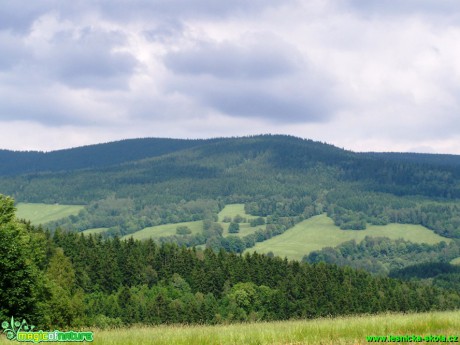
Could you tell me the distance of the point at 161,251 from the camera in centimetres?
19962

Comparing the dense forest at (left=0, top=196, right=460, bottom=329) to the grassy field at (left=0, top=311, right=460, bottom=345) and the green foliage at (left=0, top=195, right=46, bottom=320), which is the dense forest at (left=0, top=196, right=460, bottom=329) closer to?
the green foliage at (left=0, top=195, right=46, bottom=320)

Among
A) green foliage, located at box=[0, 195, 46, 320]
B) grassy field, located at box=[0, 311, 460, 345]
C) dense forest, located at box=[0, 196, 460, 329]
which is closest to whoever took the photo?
grassy field, located at box=[0, 311, 460, 345]

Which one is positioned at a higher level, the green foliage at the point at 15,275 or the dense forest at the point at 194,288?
the green foliage at the point at 15,275

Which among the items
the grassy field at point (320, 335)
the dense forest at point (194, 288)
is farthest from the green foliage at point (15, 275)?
the dense forest at point (194, 288)

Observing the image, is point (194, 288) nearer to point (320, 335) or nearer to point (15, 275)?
point (15, 275)

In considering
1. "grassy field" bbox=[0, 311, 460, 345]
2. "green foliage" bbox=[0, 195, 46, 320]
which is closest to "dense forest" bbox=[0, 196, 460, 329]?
"green foliage" bbox=[0, 195, 46, 320]

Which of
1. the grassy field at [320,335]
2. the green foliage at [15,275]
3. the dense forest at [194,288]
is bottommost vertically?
the dense forest at [194,288]

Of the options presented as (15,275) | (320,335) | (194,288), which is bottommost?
(194,288)

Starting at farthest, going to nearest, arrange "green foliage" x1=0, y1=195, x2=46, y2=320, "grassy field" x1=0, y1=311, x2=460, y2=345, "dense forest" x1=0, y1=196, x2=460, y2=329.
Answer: "dense forest" x1=0, y1=196, x2=460, y2=329 → "green foliage" x1=0, y1=195, x2=46, y2=320 → "grassy field" x1=0, y1=311, x2=460, y2=345

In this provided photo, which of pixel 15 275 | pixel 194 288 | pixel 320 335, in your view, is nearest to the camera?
pixel 320 335

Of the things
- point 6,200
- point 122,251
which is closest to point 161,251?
point 122,251

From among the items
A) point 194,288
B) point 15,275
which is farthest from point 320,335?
point 194,288

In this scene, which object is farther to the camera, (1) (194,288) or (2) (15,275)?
(1) (194,288)

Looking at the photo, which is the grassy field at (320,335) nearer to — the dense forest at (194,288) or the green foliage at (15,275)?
the green foliage at (15,275)
